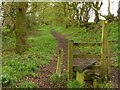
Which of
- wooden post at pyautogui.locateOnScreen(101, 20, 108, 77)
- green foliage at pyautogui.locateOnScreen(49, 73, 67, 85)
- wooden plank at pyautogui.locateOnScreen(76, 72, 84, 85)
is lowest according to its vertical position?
green foliage at pyautogui.locateOnScreen(49, 73, 67, 85)

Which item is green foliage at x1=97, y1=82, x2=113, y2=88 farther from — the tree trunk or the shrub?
the tree trunk

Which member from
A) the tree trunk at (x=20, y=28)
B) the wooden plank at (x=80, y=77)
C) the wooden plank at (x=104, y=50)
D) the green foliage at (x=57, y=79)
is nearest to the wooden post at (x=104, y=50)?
the wooden plank at (x=104, y=50)

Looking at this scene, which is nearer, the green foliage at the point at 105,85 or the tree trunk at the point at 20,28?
the green foliage at the point at 105,85

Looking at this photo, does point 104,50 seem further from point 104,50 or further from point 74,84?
point 74,84

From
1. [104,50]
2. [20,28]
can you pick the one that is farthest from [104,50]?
[20,28]

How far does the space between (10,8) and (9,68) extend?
9.19m

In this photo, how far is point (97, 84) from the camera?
356 inches

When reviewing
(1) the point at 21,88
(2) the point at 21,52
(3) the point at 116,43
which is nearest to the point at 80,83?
(1) the point at 21,88

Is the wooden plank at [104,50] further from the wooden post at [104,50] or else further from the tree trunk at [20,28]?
the tree trunk at [20,28]

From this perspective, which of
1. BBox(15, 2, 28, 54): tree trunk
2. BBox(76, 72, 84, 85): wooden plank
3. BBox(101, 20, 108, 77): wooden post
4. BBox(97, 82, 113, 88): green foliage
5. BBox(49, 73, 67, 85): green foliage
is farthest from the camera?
BBox(15, 2, 28, 54): tree trunk

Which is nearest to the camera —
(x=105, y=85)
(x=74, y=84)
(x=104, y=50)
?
(x=105, y=85)

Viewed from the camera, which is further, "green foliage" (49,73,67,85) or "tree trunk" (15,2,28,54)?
"tree trunk" (15,2,28,54)

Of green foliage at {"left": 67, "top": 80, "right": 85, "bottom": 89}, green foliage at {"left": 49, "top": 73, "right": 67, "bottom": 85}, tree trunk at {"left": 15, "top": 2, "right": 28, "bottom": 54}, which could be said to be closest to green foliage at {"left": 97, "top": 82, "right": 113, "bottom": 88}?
green foliage at {"left": 67, "top": 80, "right": 85, "bottom": 89}

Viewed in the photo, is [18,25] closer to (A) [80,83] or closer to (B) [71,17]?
(A) [80,83]
